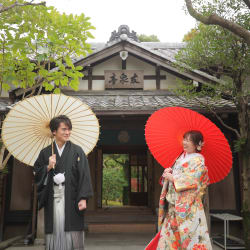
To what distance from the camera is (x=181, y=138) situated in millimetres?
3223

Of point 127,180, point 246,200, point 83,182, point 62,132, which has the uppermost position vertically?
point 62,132

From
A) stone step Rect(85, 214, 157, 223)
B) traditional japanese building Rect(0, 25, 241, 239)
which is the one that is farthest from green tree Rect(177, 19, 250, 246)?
stone step Rect(85, 214, 157, 223)

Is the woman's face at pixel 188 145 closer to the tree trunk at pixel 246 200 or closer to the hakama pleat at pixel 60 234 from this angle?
the hakama pleat at pixel 60 234

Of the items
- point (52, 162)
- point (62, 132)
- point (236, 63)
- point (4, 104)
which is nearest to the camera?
point (52, 162)

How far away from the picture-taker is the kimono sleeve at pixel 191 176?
2881 millimetres

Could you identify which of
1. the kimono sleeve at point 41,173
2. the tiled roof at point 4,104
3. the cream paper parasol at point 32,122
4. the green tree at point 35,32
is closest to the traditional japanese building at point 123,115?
the tiled roof at point 4,104

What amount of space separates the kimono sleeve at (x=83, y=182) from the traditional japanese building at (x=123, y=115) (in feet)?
11.8

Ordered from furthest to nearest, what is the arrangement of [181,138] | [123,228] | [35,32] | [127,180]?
1. [127,180]
2. [123,228]
3. [35,32]
4. [181,138]

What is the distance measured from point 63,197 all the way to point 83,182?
26cm

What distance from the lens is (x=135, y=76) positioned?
8.39 m

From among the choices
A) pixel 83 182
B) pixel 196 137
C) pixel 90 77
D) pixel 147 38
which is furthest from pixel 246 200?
pixel 147 38

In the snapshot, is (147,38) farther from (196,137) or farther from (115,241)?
(196,137)

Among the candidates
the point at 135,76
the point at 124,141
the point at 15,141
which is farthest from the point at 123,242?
the point at 135,76

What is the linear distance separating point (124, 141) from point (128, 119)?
0.98 m
